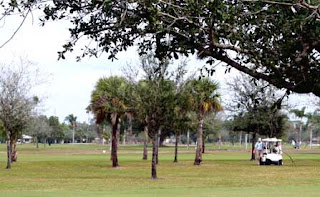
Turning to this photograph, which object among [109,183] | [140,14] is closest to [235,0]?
[140,14]

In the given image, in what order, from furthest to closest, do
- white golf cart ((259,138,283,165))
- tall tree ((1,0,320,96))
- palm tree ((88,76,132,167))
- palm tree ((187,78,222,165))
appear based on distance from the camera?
1. white golf cart ((259,138,283,165))
2. palm tree ((187,78,222,165))
3. palm tree ((88,76,132,167))
4. tall tree ((1,0,320,96))

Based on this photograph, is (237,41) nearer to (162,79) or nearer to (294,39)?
(294,39)

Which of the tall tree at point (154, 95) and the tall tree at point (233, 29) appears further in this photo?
the tall tree at point (154, 95)

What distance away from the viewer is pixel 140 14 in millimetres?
Answer: 7812

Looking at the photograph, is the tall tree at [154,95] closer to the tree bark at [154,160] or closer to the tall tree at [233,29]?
the tree bark at [154,160]

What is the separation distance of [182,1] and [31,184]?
18210 mm

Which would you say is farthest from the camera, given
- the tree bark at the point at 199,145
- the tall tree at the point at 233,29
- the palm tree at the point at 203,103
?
the tree bark at the point at 199,145

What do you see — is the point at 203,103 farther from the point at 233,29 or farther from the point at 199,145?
the point at 233,29

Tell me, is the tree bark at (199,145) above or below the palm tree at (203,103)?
below

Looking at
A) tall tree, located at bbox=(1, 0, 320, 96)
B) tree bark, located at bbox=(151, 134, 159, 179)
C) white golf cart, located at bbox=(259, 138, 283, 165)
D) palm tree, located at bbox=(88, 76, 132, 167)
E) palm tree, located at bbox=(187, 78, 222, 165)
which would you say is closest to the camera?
tall tree, located at bbox=(1, 0, 320, 96)

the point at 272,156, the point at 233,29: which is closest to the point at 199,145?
the point at 272,156

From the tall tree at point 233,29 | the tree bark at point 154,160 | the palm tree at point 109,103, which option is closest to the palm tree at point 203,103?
the palm tree at point 109,103

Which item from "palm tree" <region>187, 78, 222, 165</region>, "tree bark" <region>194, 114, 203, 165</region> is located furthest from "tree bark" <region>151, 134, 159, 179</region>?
"tree bark" <region>194, 114, 203, 165</region>

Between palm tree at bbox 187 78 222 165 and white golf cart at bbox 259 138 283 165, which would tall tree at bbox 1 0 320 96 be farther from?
white golf cart at bbox 259 138 283 165
